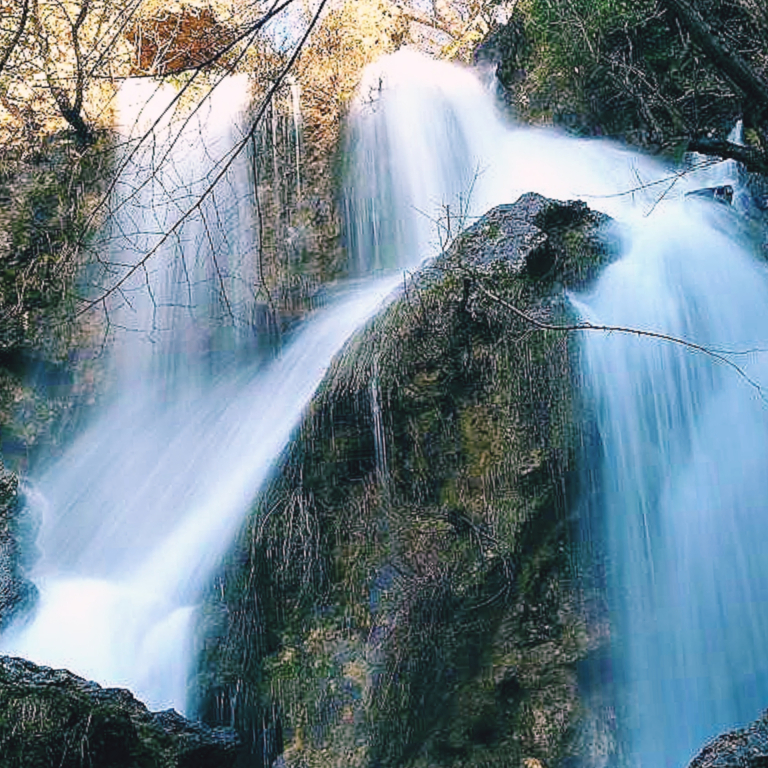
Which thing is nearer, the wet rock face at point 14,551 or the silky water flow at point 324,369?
the silky water flow at point 324,369

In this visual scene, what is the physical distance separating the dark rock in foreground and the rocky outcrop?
5.57 ft

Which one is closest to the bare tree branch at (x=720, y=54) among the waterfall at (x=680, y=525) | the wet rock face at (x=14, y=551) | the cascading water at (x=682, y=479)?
the cascading water at (x=682, y=479)

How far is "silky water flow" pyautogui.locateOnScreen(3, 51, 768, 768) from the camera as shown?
4352 mm

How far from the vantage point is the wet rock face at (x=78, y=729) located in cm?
328

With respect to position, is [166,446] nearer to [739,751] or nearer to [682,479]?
[682,479]

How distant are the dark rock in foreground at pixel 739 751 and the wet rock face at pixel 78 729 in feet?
6.57

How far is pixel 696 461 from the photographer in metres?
4.79

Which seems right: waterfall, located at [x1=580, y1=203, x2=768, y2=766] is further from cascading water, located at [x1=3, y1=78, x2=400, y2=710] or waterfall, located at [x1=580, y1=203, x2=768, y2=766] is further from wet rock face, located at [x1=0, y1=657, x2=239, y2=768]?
wet rock face, located at [x1=0, y1=657, x2=239, y2=768]

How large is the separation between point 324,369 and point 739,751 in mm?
4073

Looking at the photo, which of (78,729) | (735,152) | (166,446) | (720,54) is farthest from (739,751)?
(166,446)

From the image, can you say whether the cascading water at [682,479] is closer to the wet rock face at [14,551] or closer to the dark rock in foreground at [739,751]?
the dark rock in foreground at [739,751]

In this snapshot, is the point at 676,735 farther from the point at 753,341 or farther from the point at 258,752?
the point at 753,341

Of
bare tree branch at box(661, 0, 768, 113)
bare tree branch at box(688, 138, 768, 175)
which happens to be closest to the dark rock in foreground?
bare tree branch at box(688, 138, 768, 175)

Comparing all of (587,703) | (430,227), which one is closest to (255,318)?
(430,227)
